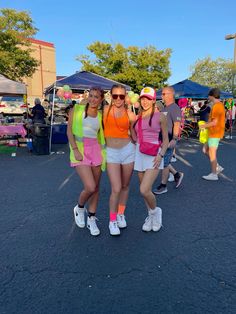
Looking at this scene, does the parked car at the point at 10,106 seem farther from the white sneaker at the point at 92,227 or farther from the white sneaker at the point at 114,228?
the white sneaker at the point at 114,228

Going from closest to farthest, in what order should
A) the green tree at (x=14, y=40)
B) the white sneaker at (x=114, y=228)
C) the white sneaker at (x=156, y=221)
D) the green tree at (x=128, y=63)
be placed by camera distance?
the white sneaker at (x=114, y=228) < the white sneaker at (x=156, y=221) < the green tree at (x=14, y=40) < the green tree at (x=128, y=63)

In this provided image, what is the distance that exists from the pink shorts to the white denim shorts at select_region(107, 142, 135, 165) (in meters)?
0.13

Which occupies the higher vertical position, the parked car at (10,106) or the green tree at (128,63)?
the green tree at (128,63)

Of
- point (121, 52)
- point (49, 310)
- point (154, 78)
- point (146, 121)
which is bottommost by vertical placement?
point (49, 310)

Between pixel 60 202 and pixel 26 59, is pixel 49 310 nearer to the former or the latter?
pixel 60 202

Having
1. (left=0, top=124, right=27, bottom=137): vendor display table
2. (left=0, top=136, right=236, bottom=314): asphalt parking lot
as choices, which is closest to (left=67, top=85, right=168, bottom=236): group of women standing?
(left=0, top=136, right=236, bottom=314): asphalt parking lot

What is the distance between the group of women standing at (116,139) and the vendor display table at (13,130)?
24.2 feet

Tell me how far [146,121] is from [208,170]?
400cm

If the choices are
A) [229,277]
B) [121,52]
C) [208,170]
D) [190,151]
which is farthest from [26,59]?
[229,277]

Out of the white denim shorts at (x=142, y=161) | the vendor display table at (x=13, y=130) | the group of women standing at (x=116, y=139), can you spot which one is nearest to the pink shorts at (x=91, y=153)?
the group of women standing at (x=116, y=139)

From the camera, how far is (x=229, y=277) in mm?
2338

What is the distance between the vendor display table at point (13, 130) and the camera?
9.36 m

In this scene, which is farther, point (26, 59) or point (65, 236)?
point (26, 59)

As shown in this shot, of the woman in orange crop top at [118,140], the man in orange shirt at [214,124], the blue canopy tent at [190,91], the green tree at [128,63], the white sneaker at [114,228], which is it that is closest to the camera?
the woman in orange crop top at [118,140]
